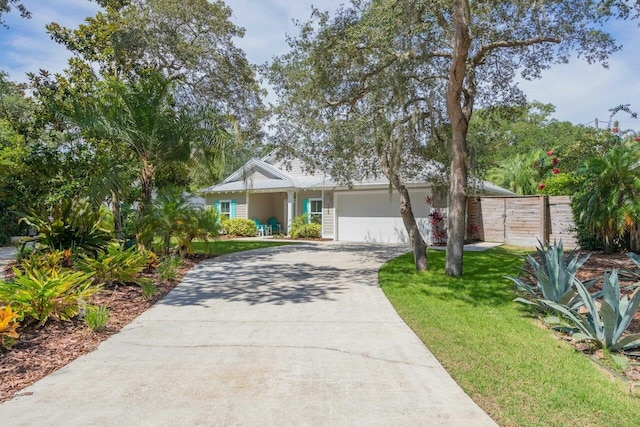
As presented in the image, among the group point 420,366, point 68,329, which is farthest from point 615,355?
point 68,329

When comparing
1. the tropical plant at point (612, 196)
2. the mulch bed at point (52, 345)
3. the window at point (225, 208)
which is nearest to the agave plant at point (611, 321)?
the mulch bed at point (52, 345)

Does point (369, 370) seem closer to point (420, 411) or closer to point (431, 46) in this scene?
point (420, 411)

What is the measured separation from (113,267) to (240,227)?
1443cm

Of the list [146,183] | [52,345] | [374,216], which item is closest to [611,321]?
[52,345]

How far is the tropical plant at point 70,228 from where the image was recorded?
8.22m

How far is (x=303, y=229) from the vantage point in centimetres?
1989

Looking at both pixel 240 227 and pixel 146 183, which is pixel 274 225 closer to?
pixel 240 227

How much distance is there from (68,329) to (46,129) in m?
10.9

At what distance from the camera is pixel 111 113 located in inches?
408

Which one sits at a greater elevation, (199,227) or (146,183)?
(146,183)

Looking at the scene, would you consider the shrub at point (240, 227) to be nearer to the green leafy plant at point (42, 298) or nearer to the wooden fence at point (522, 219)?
the wooden fence at point (522, 219)

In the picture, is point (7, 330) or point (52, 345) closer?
point (7, 330)

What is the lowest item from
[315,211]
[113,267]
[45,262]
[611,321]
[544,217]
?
[611,321]

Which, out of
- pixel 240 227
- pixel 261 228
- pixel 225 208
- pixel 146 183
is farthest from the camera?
pixel 225 208
